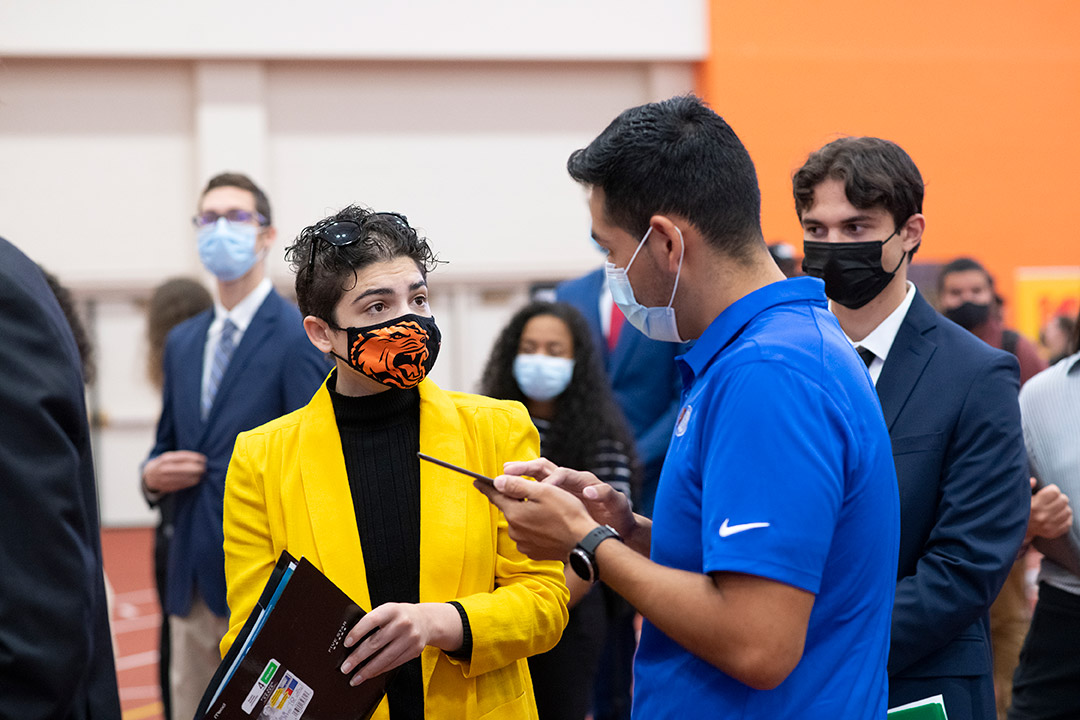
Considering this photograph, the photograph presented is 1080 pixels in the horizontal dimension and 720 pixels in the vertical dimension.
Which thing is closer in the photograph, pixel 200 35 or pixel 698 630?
pixel 698 630

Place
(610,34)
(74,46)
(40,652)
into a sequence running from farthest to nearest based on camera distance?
1. (610,34)
2. (74,46)
3. (40,652)

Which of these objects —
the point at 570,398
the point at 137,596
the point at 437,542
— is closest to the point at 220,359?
the point at 570,398

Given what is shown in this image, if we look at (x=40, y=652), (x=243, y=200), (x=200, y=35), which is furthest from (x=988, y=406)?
(x=200, y=35)

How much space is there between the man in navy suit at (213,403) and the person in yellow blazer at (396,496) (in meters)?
1.31

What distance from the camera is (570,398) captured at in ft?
12.7

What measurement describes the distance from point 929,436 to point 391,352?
46.7 inches

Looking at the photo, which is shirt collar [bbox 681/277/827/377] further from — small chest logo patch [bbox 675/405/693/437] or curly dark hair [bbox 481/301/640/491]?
curly dark hair [bbox 481/301/640/491]

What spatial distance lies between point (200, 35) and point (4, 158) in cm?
228

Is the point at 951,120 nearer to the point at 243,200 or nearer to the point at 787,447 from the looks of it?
the point at 243,200

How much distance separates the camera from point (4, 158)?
32.4ft

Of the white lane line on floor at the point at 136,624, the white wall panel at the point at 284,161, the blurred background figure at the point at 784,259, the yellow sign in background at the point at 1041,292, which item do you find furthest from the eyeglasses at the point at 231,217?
the yellow sign in background at the point at 1041,292

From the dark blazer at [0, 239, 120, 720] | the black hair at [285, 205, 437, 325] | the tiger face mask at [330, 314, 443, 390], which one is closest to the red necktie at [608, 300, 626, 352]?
the black hair at [285, 205, 437, 325]

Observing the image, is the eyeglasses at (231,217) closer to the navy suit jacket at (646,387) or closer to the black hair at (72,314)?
the black hair at (72,314)

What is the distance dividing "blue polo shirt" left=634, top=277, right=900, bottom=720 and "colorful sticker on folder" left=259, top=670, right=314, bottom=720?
0.62 metres
